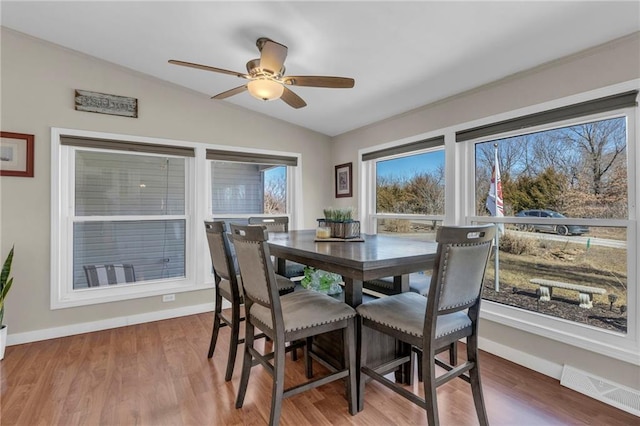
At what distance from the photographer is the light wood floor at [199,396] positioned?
1.81m

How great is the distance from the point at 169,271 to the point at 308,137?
8.14 ft

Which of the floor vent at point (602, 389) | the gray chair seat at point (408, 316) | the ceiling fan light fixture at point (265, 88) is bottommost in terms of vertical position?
the floor vent at point (602, 389)

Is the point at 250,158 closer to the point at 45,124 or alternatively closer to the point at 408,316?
the point at 45,124

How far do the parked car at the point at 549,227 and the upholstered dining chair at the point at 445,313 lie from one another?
1.14m

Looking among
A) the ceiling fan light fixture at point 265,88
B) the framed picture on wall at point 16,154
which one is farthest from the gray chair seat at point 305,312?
the framed picture on wall at point 16,154

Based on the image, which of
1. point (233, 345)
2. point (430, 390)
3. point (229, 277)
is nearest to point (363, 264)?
point (430, 390)

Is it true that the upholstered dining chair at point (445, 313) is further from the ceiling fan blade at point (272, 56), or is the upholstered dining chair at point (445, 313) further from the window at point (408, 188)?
the window at point (408, 188)

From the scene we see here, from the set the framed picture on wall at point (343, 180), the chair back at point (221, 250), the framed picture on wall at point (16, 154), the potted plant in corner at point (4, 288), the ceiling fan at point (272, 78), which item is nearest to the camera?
the ceiling fan at point (272, 78)

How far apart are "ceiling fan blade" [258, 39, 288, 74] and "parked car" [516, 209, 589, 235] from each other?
86.4 inches

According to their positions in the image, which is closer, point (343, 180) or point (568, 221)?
point (568, 221)

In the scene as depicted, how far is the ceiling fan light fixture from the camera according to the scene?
2147 millimetres

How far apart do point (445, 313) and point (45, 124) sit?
365 cm

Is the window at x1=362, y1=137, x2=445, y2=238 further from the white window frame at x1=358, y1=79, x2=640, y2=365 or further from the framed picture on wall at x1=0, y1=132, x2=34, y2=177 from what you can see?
the framed picture on wall at x1=0, y1=132, x2=34, y2=177

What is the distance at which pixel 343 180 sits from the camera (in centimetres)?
439
